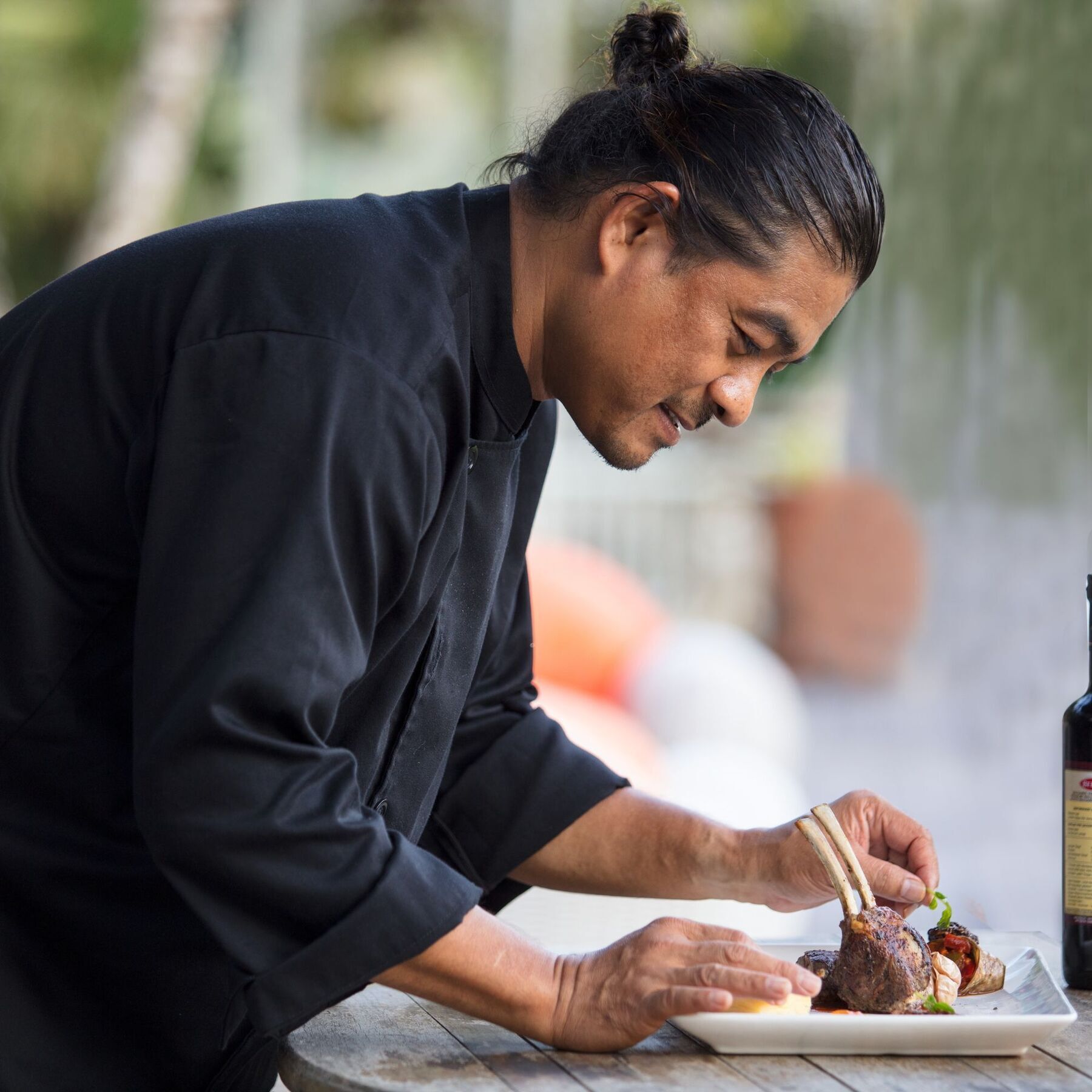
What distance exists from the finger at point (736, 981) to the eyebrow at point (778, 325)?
595 mm

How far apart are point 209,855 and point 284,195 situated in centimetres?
1007

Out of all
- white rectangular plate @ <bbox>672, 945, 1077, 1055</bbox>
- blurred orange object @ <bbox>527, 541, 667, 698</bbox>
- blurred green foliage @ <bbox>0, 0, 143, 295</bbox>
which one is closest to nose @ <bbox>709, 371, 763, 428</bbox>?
white rectangular plate @ <bbox>672, 945, 1077, 1055</bbox>

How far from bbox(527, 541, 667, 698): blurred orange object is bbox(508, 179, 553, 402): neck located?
347cm

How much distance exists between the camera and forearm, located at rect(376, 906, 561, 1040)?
120 cm

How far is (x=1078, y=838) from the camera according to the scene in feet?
5.30

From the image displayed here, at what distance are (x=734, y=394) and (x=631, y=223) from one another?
0.20 metres

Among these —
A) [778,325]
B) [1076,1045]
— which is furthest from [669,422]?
[1076,1045]

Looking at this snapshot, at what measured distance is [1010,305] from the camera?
4.94 meters

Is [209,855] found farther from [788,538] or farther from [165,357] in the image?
[788,538]

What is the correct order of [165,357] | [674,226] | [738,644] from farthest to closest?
[738,644] < [674,226] < [165,357]

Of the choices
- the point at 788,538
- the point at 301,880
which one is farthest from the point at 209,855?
the point at 788,538

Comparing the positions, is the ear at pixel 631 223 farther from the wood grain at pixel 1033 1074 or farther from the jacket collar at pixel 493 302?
the wood grain at pixel 1033 1074

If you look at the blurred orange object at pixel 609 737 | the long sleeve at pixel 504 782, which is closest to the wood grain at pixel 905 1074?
the long sleeve at pixel 504 782

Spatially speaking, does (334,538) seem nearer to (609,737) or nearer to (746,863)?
(746,863)
